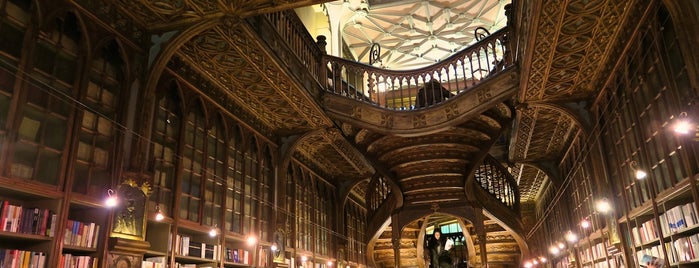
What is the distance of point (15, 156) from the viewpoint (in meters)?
3.85

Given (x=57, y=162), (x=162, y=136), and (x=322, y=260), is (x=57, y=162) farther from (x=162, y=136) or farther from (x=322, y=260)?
(x=322, y=260)

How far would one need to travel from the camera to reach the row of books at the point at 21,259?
365cm

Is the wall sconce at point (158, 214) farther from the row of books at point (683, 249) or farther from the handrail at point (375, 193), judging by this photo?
the handrail at point (375, 193)

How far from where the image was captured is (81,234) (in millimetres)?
4324

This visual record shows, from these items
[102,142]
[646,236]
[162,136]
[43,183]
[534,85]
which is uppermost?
[534,85]

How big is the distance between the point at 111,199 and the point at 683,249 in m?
5.30

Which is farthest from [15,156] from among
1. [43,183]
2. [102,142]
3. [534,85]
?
[534,85]

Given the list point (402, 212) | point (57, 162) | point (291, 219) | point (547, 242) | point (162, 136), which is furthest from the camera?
point (547, 242)

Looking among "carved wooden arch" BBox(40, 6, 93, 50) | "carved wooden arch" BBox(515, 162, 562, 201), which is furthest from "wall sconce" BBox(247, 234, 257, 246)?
"carved wooden arch" BBox(515, 162, 562, 201)

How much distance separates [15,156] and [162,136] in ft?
6.50

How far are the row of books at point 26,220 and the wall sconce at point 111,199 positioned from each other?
468 mm

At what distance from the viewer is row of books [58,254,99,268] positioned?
4091 millimetres

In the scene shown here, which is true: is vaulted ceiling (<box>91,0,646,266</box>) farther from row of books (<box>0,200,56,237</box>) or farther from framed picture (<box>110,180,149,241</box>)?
row of books (<box>0,200,56,237</box>)

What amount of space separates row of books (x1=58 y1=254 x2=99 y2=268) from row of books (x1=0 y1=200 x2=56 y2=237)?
0.24m
